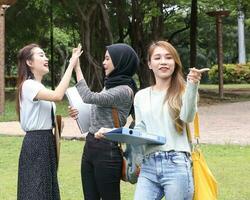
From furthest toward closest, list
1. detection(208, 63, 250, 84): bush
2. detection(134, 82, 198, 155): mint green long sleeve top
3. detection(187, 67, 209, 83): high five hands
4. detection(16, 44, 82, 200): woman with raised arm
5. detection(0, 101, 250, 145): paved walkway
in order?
1. detection(208, 63, 250, 84): bush
2. detection(0, 101, 250, 145): paved walkway
3. detection(16, 44, 82, 200): woman with raised arm
4. detection(134, 82, 198, 155): mint green long sleeve top
5. detection(187, 67, 209, 83): high five hands

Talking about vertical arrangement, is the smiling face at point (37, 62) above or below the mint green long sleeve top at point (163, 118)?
above

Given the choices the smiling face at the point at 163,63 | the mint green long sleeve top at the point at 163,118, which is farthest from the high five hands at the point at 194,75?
the smiling face at the point at 163,63

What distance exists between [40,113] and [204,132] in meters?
8.88

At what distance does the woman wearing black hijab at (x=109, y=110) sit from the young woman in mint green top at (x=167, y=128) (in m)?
0.50

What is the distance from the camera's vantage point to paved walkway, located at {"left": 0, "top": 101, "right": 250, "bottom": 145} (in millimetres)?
12137

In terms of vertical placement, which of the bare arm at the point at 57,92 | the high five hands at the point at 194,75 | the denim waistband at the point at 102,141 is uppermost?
the high five hands at the point at 194,75

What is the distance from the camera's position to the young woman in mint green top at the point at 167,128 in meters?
3.73

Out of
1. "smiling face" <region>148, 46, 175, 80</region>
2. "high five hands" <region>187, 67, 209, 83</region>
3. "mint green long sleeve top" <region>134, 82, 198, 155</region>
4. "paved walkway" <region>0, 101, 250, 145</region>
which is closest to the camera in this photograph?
"high five hands" <region>187, 67, 209, 83</region>

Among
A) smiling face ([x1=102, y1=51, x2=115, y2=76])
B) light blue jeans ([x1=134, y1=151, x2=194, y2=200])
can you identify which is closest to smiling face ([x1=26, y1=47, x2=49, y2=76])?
smiling face ([x1=102, y1=51, x2=115, y2=76])

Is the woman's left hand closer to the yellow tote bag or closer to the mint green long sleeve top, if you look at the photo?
the mint green long sleeve top

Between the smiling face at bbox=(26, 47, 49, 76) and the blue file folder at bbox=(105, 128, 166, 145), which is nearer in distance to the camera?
the blue file folder at bbox=(105, 128, 166, 145)

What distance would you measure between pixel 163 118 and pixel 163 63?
0.34 metres

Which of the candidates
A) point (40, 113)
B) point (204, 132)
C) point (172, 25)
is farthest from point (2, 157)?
point (172, 25)

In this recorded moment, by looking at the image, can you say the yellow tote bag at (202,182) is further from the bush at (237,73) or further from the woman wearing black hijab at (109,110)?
the bush at (237,73)
